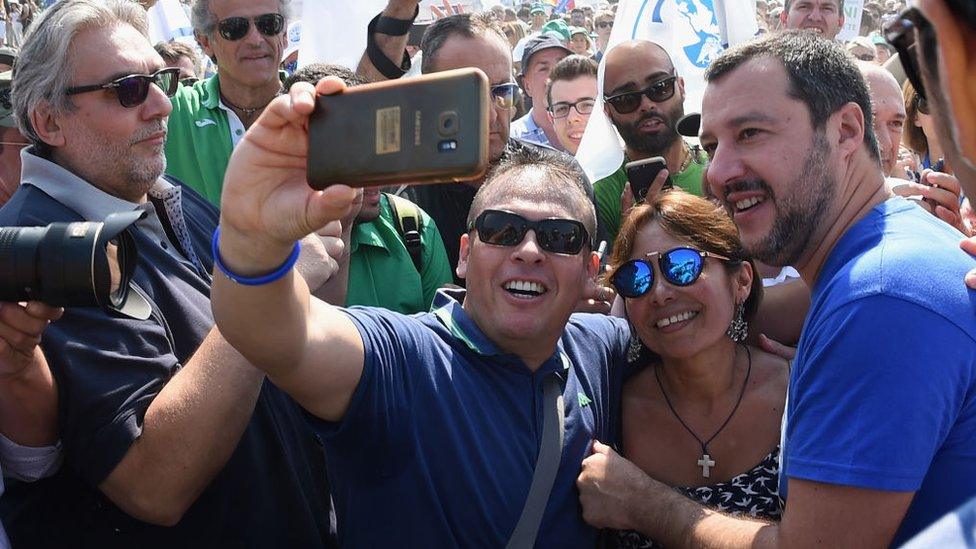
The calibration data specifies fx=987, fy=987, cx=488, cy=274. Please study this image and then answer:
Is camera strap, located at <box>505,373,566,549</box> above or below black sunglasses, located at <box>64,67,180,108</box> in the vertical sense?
below

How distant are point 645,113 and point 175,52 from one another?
415 cm

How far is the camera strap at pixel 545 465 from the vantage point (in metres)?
2.39

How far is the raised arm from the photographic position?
171 cm

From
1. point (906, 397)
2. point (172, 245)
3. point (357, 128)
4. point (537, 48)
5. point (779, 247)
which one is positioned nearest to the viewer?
point (357, 128)

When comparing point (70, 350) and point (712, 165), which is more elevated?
point (712, 165)

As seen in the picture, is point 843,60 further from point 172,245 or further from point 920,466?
point 172,245

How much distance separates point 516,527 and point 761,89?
1.23 m

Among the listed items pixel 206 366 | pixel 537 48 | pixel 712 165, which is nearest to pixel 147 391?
pixel 206 366

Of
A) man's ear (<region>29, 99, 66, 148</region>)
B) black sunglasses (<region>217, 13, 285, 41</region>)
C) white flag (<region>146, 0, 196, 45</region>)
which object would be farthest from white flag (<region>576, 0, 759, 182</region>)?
white flag (<region>146, 0, 196, 45</region>)

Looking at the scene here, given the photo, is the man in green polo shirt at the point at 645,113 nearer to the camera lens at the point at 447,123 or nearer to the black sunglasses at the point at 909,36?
the camera lens at the point at 447,123

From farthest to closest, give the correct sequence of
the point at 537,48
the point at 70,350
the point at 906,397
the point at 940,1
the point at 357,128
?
1. the point at 537,48
2. the point at 70,350
3. the point at 906,397
4. the point at 357,128
5. the point at 940,1

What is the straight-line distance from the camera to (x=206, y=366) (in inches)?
89.4

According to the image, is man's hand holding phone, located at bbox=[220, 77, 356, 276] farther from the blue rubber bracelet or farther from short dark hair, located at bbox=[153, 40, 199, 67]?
short dark hair, located at bbox=[153, 40, 199, 67]

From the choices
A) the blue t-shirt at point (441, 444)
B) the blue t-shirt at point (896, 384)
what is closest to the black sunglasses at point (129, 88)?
the blue t-shirt at point (441, 444)
